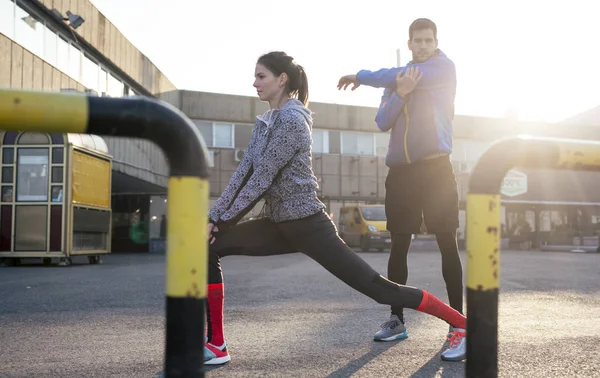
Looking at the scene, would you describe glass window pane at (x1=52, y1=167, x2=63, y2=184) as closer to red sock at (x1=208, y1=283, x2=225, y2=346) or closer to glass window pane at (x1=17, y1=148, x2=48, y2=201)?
glass window pane at (x1=17, y1=148, x2=48, y2=201)

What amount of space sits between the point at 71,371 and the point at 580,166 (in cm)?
240

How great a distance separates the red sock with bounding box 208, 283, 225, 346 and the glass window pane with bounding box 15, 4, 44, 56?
1311 cm

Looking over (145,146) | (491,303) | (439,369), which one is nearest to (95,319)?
(439,369)

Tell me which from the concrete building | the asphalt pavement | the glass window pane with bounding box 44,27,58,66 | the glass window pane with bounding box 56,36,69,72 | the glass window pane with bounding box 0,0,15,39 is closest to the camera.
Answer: the asphalt pavement

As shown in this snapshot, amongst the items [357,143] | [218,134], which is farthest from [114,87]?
[357,143]

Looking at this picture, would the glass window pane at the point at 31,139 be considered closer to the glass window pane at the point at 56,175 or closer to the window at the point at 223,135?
the glass window pane at the point at 56,175

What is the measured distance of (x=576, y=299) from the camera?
20.2 feet

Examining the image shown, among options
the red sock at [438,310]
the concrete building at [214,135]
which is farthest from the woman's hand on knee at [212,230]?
the concrete building at [214,135]

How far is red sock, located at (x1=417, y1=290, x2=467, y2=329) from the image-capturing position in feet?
9.90

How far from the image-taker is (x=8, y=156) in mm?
12656

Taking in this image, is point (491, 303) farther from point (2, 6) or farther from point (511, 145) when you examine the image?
point (2, 6)

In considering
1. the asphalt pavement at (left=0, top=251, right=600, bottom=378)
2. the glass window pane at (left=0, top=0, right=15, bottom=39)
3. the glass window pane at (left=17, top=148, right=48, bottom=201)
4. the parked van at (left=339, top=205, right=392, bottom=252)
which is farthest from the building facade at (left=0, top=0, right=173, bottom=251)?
the parked van at (left=339, top=205, right=392, bottom=252)

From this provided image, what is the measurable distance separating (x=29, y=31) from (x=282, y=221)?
45.7ft

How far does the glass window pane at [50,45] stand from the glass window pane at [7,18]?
1.71m
